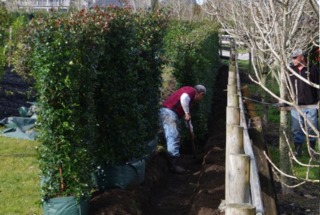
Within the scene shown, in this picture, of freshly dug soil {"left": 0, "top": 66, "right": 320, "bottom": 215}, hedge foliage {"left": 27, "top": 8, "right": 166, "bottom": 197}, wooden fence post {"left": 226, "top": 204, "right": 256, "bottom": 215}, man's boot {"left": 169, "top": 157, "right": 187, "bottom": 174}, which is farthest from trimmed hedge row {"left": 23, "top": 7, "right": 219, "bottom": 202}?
wooden fence post {"left": 226, "top": 204, "right": 256, "bottom": 215}

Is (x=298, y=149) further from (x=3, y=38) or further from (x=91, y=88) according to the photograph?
(x=3, y=38)

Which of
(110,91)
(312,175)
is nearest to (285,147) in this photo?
(312,175)

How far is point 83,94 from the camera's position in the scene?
6.00 meters

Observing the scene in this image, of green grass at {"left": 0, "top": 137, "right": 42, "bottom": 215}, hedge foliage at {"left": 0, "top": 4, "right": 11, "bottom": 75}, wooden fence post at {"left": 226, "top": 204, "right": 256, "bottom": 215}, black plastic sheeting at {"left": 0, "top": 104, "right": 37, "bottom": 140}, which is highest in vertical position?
hedge foliage at {"left": 0, "top": 4, "right": 11, "bottom": 75}

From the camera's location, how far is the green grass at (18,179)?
676 centimetres

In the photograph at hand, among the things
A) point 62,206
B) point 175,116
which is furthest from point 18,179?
point 175,116

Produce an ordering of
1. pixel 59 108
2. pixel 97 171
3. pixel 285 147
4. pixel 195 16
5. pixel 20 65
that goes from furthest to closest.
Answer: pixel 195 16 < pixel 20 65 < pixel 285 147 < pixel 97 171 < pixel 59 108

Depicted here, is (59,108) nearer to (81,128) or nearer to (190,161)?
(81,128)

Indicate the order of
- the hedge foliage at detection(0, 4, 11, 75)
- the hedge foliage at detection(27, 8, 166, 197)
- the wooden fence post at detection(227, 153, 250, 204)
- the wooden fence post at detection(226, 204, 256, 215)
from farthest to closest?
the hedge foliage at detection(0, 4, 11, 75), the hedge foliage at detection(27, 8, 166, 197), the wooden fence post at detection(227, 153, 250, 204), the wooden fence post at detection(226, 204, 256, 215)

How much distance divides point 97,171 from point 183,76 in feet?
15.6

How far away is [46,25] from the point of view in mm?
5750

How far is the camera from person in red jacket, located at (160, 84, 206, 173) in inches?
381

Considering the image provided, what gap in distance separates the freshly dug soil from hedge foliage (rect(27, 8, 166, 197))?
46cm

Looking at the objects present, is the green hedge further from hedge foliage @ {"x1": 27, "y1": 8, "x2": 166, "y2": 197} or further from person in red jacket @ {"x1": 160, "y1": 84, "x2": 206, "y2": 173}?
person in red jacket @ {"x1": 160, "y1": 84, "x2": 206, "y2": 173}
